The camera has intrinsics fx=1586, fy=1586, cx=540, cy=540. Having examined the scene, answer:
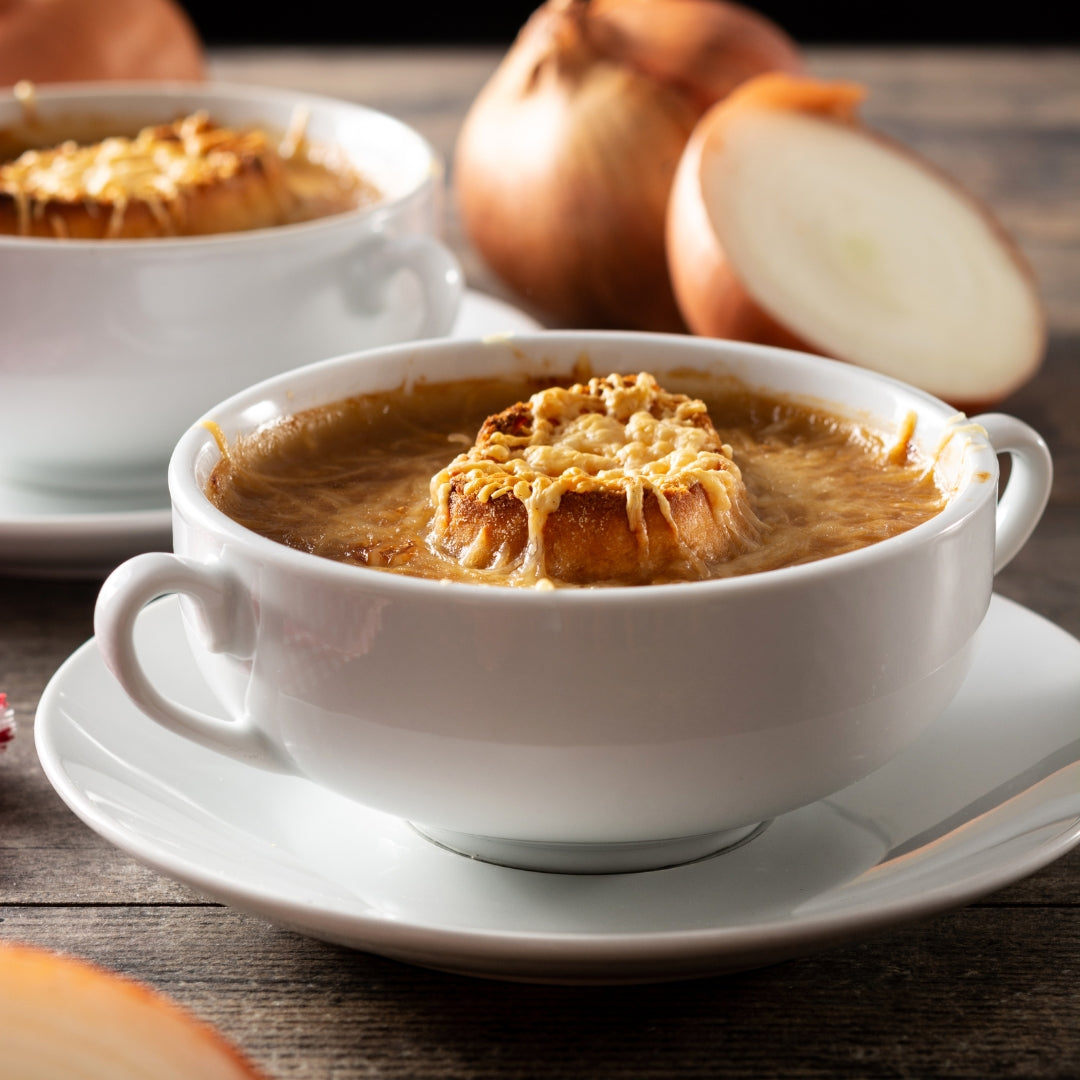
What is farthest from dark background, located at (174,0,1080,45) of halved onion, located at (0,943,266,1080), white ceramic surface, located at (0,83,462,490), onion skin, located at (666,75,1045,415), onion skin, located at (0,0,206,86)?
halved onion, located at (0,943,266,1080)

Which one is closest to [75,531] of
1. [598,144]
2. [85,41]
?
[598,144]

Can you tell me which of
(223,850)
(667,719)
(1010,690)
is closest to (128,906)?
(223,850)

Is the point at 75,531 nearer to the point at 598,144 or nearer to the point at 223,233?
the point at 223,233

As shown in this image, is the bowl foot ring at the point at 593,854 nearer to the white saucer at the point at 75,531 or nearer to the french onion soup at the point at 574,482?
the french onion soup at the point at 574,482

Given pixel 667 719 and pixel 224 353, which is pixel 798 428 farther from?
pixel 224 353

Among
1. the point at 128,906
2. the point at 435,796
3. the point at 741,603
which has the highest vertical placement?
the point at 741,603

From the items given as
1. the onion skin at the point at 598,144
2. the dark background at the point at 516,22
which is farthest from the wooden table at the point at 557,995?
the dark background at the point at 516,22

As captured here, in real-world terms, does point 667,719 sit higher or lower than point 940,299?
higher

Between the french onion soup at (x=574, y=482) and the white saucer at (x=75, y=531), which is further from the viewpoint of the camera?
the white saucer at (x=75, y=531)
